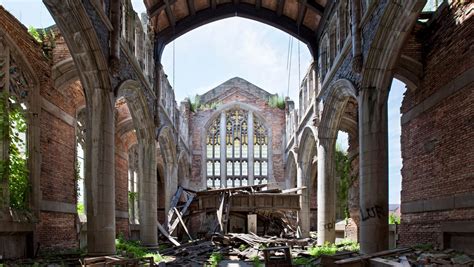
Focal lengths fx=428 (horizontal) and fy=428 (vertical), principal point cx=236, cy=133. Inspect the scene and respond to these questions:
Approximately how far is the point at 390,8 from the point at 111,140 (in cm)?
744

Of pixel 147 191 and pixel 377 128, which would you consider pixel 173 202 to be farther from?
pixel 377 128

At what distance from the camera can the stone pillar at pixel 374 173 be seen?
10305mm

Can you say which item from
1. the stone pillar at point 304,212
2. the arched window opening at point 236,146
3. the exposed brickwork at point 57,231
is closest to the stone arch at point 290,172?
the arched window opening at point 236,146

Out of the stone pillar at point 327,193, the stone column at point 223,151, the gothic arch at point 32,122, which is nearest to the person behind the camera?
the gothic arch at point 32,122

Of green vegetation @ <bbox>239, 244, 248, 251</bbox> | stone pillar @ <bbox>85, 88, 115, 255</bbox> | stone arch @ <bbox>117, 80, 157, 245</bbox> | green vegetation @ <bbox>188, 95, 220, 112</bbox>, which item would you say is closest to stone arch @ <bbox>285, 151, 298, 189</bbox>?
green vegetation @ <bbox>188, 95, 220, 112</bbox>

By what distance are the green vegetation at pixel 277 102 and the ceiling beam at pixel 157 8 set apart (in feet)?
50.4

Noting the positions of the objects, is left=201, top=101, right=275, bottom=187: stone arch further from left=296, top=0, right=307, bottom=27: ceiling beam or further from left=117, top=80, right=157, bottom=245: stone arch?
left=117, top=80, right=157, bottom=245: stone arch

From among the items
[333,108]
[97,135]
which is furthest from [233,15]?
[97,135]

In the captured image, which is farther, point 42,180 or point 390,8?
point 42,180

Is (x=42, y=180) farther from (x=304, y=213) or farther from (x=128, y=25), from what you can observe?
(x=304, y=213)

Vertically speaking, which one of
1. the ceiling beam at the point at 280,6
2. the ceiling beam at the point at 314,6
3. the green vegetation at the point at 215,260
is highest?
the ceiling beam at the point at 280,6

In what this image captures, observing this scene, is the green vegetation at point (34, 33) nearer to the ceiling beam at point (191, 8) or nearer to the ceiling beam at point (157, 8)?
the ceiling beam at point (157, 8)

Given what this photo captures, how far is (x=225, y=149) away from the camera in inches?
1250

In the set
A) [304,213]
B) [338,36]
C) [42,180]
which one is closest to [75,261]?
[42,180]
